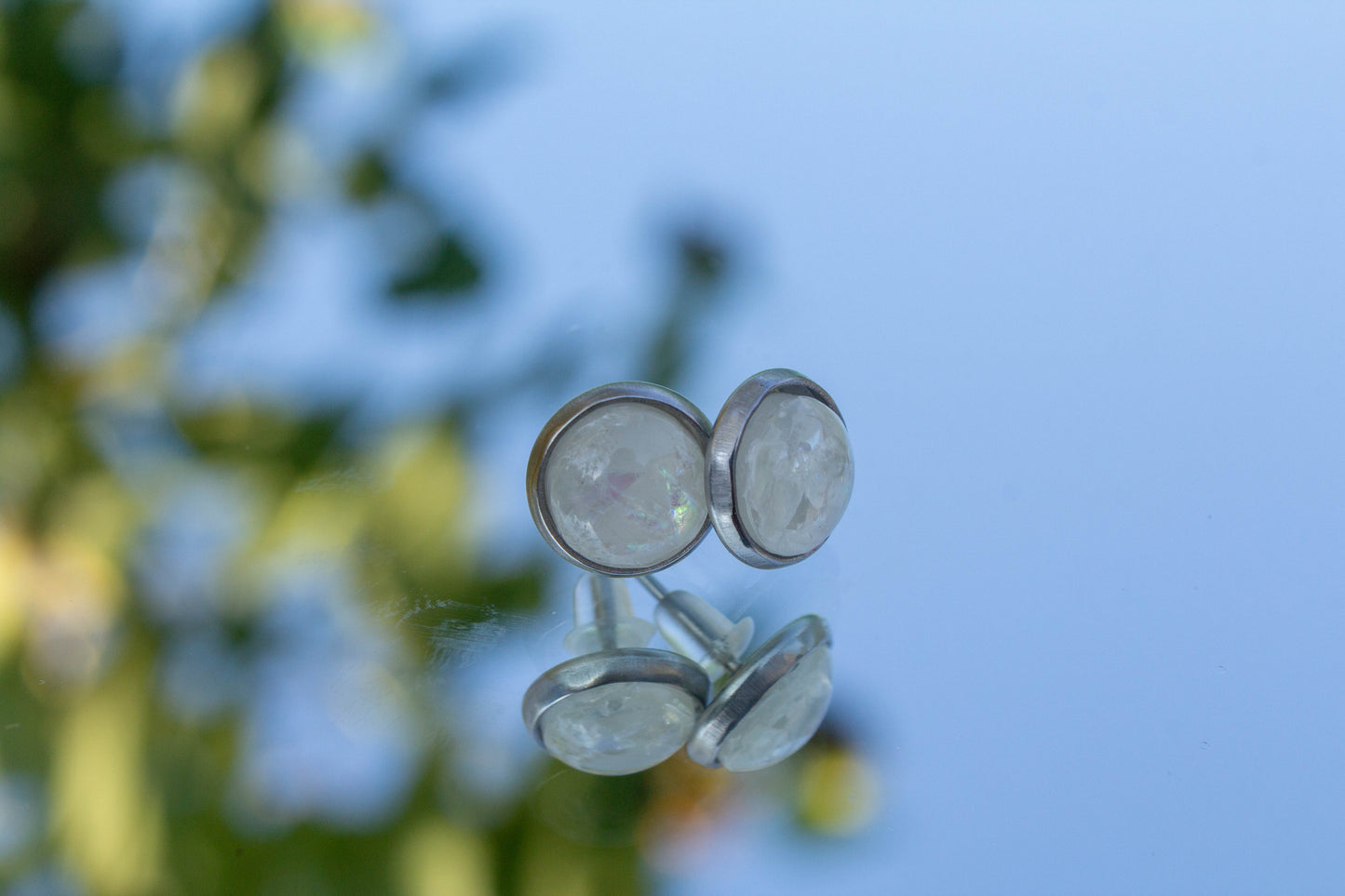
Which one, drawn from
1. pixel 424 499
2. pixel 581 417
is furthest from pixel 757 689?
pixel 424 499

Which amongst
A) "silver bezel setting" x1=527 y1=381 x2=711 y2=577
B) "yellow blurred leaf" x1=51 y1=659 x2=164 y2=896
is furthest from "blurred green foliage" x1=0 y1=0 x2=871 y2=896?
"silver bezel setting" x1=527 y1=381 x2=711 y2=577

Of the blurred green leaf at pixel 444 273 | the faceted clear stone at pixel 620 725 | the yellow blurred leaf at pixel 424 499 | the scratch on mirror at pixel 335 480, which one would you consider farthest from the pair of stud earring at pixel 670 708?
the blurred green leaf at pixel 444 273

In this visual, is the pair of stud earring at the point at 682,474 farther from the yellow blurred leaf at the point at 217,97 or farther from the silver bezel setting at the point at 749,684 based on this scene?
the yellow blurred leaf at the point at 217,97

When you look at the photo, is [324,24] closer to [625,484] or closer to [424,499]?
[424,499]

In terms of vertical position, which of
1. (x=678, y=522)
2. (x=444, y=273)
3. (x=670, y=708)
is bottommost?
(x=670, y=708)

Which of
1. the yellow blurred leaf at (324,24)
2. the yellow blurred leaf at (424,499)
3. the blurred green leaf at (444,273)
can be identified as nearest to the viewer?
the yellow blurred leaf at (424,499)

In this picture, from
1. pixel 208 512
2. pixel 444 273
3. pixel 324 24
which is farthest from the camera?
pixel 324 24

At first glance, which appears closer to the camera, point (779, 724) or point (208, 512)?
point (779, 724)
